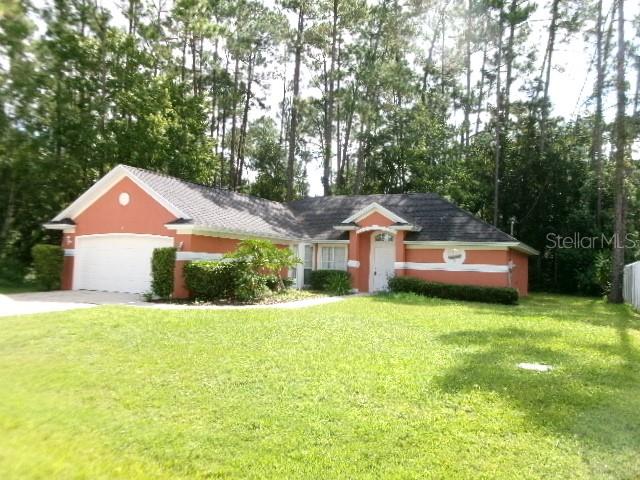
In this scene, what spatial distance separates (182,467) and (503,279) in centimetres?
1766

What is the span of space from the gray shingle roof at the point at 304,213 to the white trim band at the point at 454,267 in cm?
114

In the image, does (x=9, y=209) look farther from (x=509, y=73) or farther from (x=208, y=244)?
(x=509, y=73)

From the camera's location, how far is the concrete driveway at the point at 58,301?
11.4m

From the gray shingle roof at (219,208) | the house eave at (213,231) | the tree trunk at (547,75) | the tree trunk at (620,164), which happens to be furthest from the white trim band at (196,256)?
the tree trunk at (547,75)

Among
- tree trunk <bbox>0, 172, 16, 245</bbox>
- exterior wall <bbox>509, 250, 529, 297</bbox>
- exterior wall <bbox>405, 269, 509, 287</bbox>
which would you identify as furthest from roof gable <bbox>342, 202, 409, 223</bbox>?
tree trunk <bbox>0, 172, 16, 245</bbox>

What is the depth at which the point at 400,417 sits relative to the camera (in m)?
4.85

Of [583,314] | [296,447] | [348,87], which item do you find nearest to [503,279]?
[583,314]

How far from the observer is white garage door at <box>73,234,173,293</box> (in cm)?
1659

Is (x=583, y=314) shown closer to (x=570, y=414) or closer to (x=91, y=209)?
(x=570, y=414)

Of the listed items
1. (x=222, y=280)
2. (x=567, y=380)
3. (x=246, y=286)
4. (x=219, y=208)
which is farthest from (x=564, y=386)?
(x=219, y=208)

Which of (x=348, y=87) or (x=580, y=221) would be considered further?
(x=348, y=87)

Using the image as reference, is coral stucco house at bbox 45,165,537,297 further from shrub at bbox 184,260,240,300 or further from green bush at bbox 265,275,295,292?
green bush at bbox 265,275,295,292

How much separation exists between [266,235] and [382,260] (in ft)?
19.1

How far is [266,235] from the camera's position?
62.8ft
